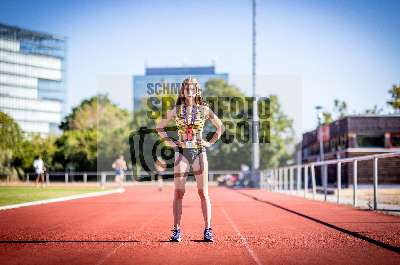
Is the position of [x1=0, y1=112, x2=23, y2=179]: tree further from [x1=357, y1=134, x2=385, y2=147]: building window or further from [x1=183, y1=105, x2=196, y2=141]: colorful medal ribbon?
[x1=183, y1=105, x2=196, y2=141]: colorful medal ribbon

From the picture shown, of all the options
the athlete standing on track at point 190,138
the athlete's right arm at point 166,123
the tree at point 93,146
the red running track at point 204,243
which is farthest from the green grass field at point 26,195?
the tree at point 93,146

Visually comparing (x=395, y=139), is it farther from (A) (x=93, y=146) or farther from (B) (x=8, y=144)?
(A) (x=93, y=146)

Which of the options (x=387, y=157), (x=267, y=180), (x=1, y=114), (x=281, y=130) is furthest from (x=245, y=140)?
(x=387, y=157)

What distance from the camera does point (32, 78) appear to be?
123062 millimetres

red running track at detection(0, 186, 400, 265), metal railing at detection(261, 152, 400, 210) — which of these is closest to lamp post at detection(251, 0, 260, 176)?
metal railing at detection(261, 152, 400, 210)

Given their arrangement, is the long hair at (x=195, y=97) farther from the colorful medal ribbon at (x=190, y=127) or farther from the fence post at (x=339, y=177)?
the fence post at (x=339, y=177)

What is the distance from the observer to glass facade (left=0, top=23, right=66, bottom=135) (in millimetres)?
110938

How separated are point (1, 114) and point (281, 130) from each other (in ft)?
156

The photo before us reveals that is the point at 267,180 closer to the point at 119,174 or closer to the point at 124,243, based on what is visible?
the point at 119,174

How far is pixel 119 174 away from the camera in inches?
1211

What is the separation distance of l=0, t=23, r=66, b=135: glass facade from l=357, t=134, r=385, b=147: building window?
7862 centimetres

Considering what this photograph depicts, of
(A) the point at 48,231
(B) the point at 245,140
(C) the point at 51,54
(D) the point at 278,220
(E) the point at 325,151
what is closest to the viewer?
(A) the point at 48,231

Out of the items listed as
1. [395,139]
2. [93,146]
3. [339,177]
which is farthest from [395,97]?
[93,146]

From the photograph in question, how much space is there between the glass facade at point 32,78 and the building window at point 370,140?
258 ft
